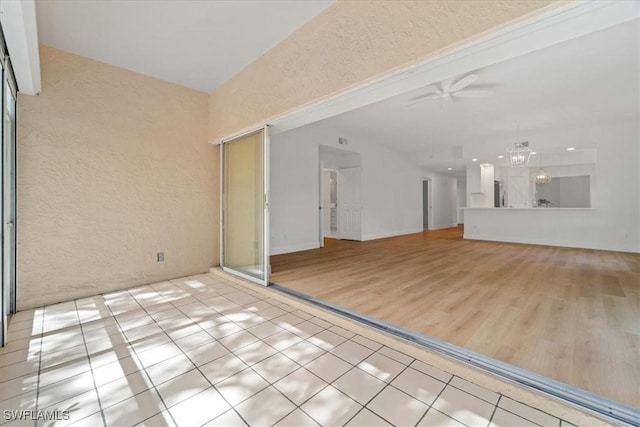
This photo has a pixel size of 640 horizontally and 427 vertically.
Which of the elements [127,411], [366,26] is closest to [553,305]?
[366,26]

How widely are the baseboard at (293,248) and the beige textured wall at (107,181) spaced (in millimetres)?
1685

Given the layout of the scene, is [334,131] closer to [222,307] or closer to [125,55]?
[125,55]

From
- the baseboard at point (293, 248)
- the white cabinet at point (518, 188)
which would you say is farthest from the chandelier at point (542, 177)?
the baseboard at point (293, 248)

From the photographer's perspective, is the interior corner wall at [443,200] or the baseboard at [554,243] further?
the interior corner wall at [443,200]

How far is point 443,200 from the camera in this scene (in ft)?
41.7

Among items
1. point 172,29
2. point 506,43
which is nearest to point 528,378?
point 506,43

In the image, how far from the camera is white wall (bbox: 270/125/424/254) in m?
5.94

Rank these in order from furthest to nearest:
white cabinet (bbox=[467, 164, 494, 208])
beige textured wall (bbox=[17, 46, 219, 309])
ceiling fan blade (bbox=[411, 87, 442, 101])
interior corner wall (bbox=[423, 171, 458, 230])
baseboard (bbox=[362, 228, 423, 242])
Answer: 1. interior corner wall (bbox=[423, 171, 458, 230])
2. white cabinet (bbox=[467, 164, 494, 208])
3. baseboard (bbox=[362, 228, 423, 242])
4. ceiling fan blade (bbox=[411, 87, 442, 101])
5. beige textured wall (bbox=[17, 46, 219, 309])

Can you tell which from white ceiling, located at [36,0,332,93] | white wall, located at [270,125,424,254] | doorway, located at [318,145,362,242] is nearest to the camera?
white ceiling, located at [36,0,332,93]

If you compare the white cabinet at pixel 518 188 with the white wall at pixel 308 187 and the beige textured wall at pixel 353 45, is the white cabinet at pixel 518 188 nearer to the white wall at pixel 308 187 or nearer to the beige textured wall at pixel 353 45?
the white wall at pixel 308 187

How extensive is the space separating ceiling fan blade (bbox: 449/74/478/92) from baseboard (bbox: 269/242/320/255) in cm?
436

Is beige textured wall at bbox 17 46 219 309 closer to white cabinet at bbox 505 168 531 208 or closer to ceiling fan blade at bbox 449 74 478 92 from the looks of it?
ceiling fan blade at bbox 449 74 478 92

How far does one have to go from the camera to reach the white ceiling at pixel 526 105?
11.1ft

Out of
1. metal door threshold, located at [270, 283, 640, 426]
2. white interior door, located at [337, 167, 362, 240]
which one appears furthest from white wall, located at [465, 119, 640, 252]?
metal door threshold, located at [270, 283, 640, 426]
